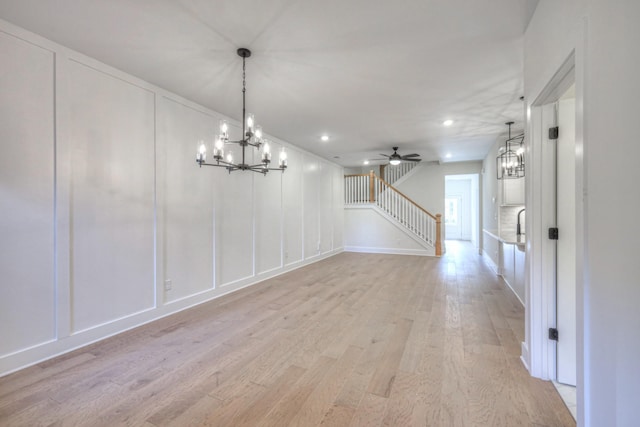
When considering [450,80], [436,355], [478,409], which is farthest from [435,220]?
[478,409]

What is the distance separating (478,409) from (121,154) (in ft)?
12.5

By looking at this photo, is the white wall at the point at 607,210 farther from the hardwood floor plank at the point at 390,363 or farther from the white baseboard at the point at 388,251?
the white baseboard at the point at 388,251

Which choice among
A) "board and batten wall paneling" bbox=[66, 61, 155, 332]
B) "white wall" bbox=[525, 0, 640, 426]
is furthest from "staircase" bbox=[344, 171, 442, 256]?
"white wall" bbox=[525, 0, 640, 426]

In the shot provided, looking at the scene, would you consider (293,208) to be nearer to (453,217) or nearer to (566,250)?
(566,250)

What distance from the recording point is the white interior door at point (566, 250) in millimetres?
1965

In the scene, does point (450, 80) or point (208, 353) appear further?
point (450, 80)

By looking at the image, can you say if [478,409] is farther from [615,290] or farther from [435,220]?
[435,220]

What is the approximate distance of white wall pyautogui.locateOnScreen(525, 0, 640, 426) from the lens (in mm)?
1048

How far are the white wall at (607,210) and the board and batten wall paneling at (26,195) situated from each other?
3.72 meters

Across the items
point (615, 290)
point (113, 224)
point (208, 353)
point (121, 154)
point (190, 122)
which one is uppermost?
point (190, 122)

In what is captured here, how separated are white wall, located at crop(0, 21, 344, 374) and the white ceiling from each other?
0.31 m

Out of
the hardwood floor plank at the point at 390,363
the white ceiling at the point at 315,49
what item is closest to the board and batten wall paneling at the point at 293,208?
the white ceiling at the point at 315,49

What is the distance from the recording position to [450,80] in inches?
121

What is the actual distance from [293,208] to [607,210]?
522cm
